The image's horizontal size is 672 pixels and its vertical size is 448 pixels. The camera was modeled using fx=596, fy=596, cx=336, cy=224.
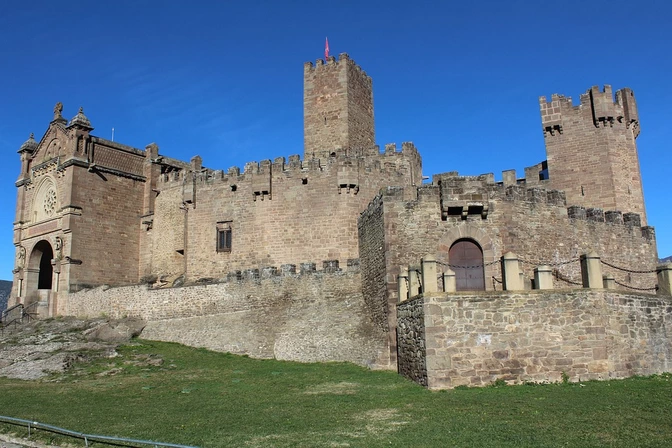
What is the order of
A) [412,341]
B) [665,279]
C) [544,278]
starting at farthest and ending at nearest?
[665,279], [412,341], [544,278]

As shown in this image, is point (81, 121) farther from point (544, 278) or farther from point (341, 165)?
point (544, 278)

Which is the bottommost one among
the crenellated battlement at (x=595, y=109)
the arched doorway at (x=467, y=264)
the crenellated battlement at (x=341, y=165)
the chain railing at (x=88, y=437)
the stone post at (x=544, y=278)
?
the chain railing at (x=88, y=437)

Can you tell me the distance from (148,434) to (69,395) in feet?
22.1

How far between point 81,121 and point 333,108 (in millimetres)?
14366

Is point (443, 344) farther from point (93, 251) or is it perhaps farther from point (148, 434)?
point (93, 251)

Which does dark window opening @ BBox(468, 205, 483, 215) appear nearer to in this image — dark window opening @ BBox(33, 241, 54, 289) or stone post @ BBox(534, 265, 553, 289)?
stone post @ BBox(534, 265, 553, 289)

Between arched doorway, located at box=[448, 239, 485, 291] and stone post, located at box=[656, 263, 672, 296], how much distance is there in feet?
17.3

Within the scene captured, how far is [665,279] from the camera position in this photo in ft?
59.4

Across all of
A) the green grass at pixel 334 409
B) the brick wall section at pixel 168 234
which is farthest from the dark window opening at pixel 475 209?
the brick wall section at pixel 168 234

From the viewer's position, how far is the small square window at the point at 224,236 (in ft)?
98.7

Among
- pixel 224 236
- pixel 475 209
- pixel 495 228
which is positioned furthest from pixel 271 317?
pixel 495 228

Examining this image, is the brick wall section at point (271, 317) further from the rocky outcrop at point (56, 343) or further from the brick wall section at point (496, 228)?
the brick wall section at point (496, 228)

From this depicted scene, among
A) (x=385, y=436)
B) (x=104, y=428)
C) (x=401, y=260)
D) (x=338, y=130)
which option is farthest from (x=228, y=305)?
(x=385, y=436)

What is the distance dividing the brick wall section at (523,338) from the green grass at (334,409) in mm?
600
